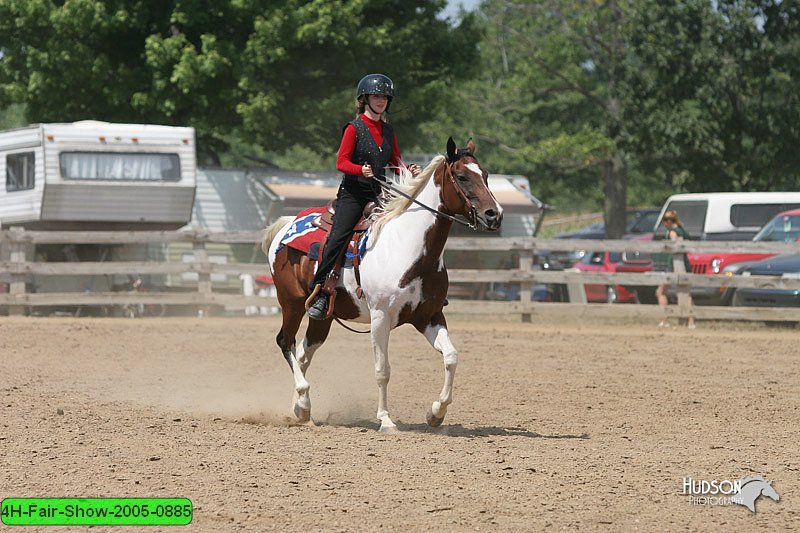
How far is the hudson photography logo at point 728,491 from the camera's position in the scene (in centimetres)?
611

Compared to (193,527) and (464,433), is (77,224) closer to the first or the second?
(464,433)

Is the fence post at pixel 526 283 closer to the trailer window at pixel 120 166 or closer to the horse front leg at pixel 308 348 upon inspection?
the trailer window at pixel 120 166

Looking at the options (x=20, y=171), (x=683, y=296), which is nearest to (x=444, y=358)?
(x=683, y=296)

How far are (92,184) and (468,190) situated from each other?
15.4m

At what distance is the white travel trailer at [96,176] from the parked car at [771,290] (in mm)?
10565

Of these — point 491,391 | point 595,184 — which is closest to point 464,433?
point 491,391

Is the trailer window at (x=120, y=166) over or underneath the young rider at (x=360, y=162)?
underneath

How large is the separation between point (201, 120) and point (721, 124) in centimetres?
1331

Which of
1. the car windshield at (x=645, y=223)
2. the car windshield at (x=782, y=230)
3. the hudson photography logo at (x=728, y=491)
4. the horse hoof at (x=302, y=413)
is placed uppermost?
the car windshield at (x=782, y=230)

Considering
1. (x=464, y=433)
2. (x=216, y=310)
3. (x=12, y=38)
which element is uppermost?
(x=12, y=38)

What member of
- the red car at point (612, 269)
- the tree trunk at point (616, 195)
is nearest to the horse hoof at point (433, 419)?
the red car at point (612, 269)

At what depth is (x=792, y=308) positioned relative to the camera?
1795cm

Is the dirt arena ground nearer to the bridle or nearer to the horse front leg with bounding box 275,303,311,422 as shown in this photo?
the horse front leg with bounding box 275,303,311,422

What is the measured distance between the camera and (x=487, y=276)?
19.4 metres
